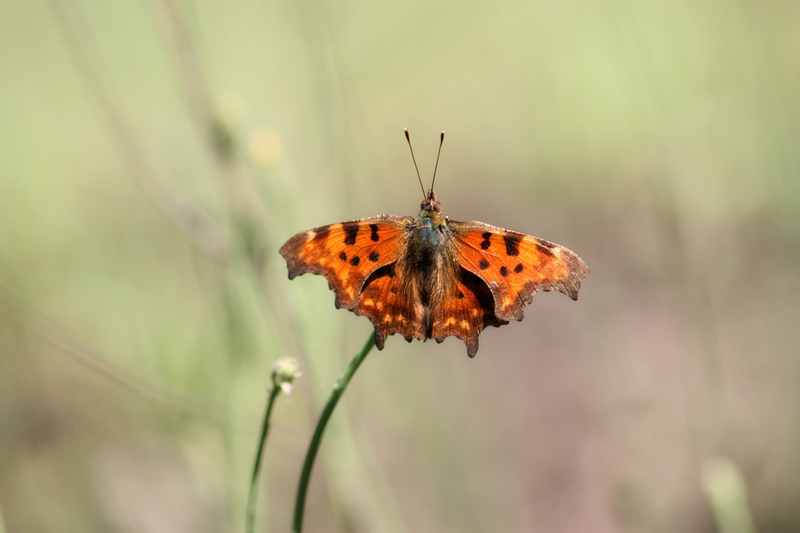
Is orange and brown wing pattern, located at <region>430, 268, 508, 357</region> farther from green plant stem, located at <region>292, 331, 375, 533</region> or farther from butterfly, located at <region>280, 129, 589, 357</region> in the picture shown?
green plant stem, located at <region>292, 331, 375, 533</region>

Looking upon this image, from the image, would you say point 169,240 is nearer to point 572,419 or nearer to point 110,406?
point 110,406

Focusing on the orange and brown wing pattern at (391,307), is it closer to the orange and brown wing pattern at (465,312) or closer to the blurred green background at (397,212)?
the orange and brown wing pattern at (465,312)

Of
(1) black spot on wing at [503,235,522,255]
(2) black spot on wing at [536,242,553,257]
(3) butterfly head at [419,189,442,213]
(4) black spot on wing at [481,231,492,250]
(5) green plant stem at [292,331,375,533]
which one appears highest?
(3) butterfly head at [419,189,442,213]

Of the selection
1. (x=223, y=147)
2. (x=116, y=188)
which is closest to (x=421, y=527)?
(x=223, y=147)

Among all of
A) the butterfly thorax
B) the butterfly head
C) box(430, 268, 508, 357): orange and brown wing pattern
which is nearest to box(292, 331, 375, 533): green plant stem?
box(430, 268, 508, 357): orange and brown wing pattern

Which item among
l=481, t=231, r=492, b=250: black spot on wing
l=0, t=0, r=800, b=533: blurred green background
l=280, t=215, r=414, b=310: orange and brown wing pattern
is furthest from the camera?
l=0, t=0, r=800, b=533: blurred green background

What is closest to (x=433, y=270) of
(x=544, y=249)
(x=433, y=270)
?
(x=433, y=270)


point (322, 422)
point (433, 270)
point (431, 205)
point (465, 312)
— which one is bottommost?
point (322, 422)

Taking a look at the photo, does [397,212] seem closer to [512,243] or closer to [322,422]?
[512,243]

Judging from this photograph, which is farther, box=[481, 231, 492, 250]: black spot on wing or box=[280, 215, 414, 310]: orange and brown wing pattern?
box=[481, 231, 492, 250]: black spot on wing
